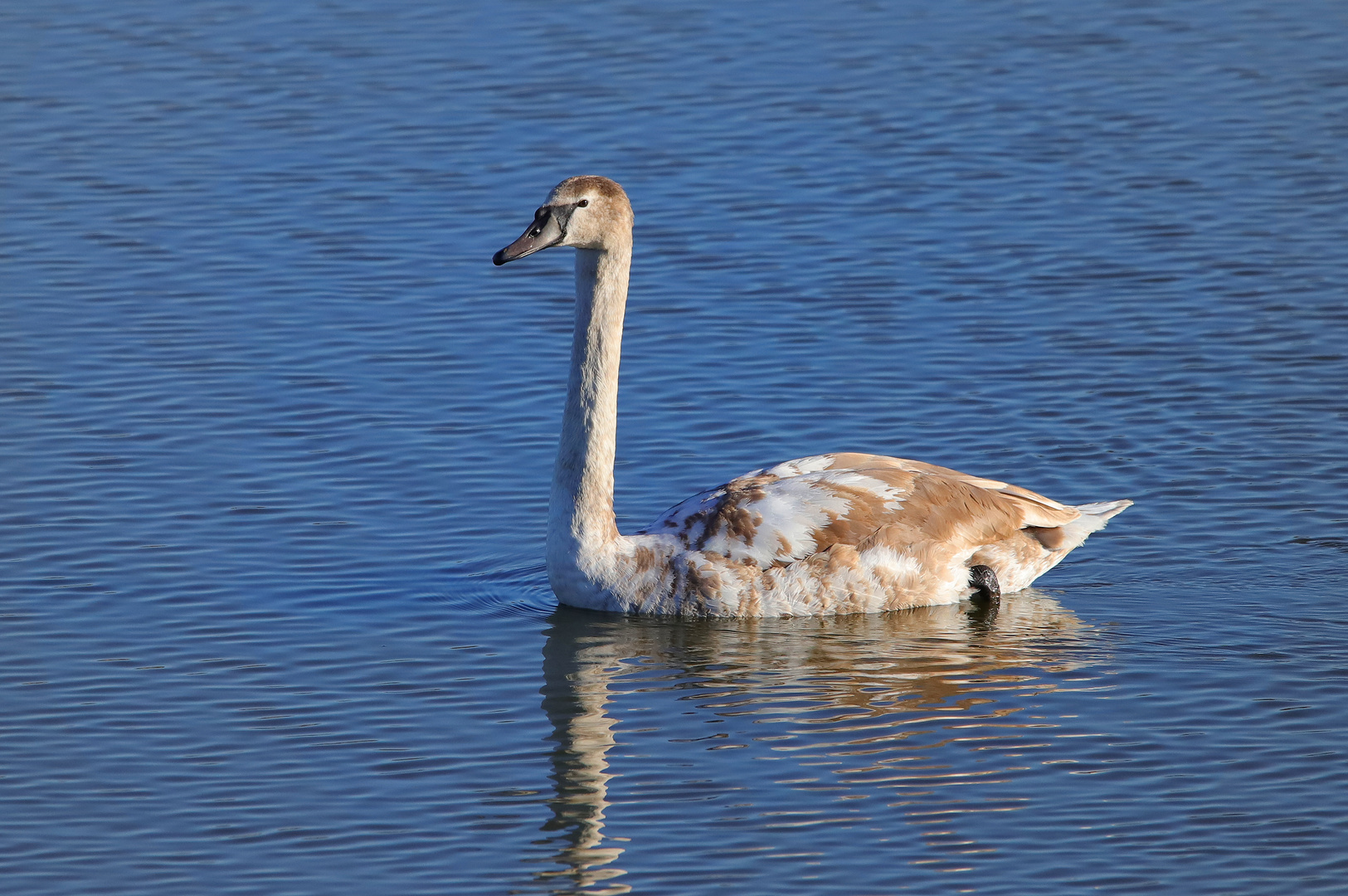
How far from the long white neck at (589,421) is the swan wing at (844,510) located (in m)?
0.40

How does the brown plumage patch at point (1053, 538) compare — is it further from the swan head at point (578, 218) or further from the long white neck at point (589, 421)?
the swan head at point (578, 218)

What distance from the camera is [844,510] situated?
37.4 feet

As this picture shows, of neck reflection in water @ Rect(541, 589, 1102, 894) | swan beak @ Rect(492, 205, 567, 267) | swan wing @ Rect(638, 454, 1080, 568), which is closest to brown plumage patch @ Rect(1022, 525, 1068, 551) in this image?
swan wing @ Rect(638, 454, 1080, 568)

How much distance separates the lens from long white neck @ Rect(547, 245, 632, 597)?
11.4 m

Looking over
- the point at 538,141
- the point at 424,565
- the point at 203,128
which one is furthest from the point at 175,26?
the point at 424,565

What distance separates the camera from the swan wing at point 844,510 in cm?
1127

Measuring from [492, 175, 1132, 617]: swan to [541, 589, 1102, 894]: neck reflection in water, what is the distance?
15 cm

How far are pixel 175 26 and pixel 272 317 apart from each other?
30.0 ft

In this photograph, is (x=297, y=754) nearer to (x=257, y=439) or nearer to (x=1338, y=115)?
(x=257, y=439)

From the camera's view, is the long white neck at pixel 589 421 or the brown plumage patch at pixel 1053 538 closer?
the long white neck at pixel 589 421

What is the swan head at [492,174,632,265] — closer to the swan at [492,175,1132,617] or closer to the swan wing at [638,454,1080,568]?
the swan at [492,175,1132,617]

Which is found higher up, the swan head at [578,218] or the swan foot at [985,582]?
the swan head at [578,218]

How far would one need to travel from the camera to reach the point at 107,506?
12867mm

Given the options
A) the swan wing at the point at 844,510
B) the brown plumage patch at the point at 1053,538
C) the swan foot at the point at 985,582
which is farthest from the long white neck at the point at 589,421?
the brown plumage patch at the point at 1053,538
